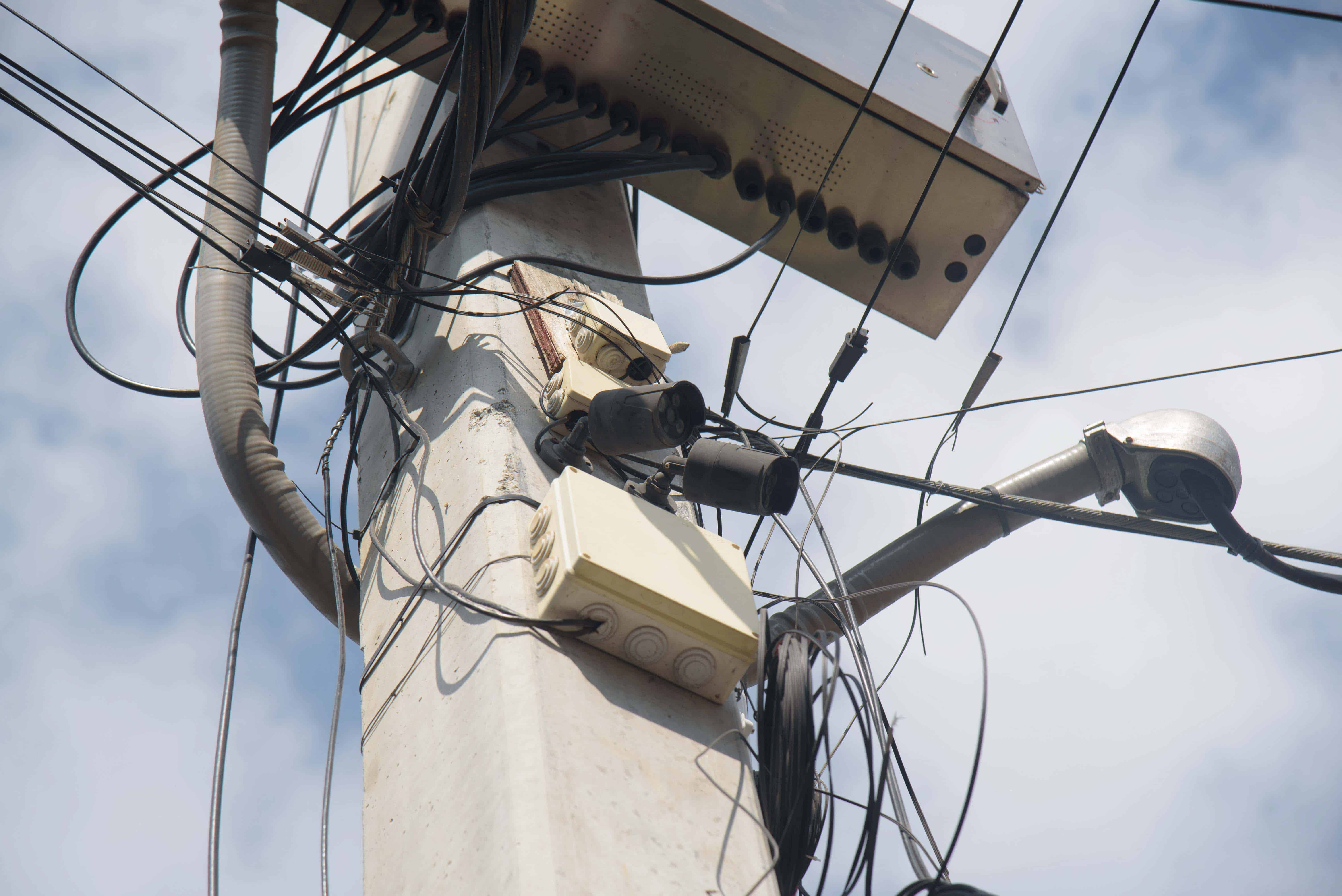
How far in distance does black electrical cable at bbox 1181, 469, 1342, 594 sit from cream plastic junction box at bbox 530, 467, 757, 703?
5.40 ft

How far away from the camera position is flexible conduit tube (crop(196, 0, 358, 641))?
2.49m

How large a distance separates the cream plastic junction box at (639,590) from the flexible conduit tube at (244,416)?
746 millimetres

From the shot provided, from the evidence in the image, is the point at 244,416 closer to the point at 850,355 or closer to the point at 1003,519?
the point at 850,355

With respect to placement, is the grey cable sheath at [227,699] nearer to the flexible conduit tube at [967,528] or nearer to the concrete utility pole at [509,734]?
the concrete utility pole at [509,734]

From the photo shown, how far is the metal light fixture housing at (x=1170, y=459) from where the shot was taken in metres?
3.25

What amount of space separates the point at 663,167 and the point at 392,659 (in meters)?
1.95

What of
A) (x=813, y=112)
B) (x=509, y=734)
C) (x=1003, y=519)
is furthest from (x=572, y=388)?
(x=813, y=112)

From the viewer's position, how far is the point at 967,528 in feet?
11.1

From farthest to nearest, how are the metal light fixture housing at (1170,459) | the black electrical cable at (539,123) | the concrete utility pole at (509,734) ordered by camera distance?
1. the black electrical cable at (539,123)
2. the metal light fixture housing at (1170,459)
3. the concrete utility pole at (509,734)

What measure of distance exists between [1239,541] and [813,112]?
1.89 meters

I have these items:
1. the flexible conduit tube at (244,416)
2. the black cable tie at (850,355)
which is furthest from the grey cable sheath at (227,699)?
the black cable tie at (850,355)

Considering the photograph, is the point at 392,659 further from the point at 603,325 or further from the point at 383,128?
the point at 383,128

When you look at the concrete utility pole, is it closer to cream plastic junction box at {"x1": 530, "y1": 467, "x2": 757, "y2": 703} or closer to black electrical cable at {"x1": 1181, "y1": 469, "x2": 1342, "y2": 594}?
cream plastic junction box at {"x1": 530, "y1": 467, "x2": 757, "y2": 703}

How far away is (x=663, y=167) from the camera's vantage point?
3.48 m
